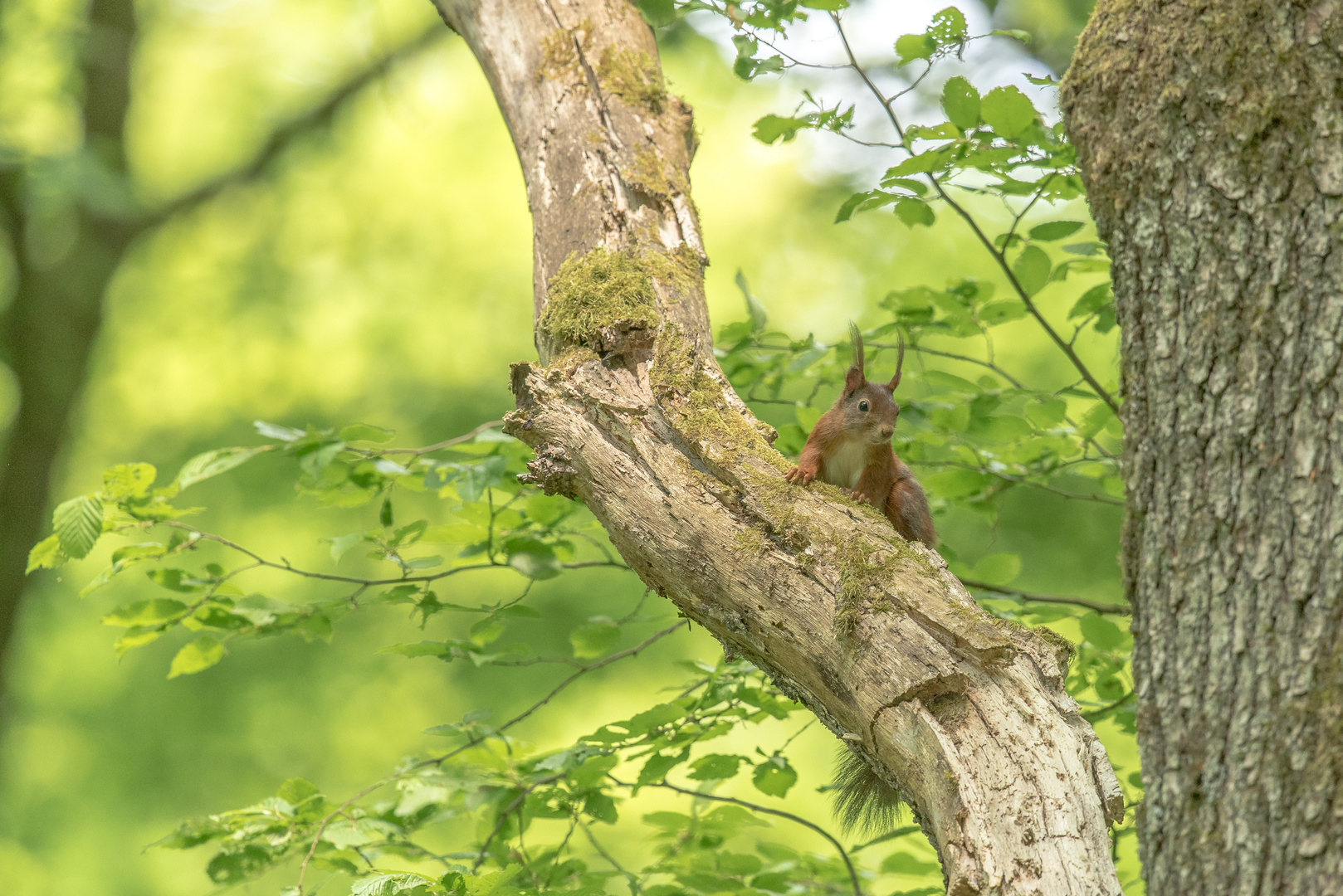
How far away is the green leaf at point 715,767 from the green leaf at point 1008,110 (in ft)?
5.48

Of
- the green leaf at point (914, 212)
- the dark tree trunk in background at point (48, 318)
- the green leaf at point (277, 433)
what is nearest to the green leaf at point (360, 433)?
the green leaf at point (277, 433)

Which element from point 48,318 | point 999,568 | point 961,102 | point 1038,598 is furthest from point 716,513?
point 48,318

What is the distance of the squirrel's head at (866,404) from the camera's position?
2773 mm

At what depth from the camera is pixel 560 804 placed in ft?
9.07

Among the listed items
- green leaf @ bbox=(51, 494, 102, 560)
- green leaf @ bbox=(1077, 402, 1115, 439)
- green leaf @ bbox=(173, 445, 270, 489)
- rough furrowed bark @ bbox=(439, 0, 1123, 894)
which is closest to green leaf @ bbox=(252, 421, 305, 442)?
green leaf @ bbox=(173, 445, 270, 489)

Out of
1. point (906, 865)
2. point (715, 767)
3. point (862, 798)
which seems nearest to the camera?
point (862, 798)

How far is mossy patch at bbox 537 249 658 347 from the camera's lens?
2.25 m

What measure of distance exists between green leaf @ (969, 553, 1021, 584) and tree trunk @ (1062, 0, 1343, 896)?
1518mm

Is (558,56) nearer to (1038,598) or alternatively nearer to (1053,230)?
(1053,230)

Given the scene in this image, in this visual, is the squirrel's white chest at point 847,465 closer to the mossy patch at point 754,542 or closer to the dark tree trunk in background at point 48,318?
the mossy patch at point 754,542

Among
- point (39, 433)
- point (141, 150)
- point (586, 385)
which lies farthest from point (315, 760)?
point (586, 385)

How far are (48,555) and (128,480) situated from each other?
26 cm

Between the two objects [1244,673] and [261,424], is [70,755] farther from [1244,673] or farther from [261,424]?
[1244,673]

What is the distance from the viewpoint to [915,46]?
225cm
